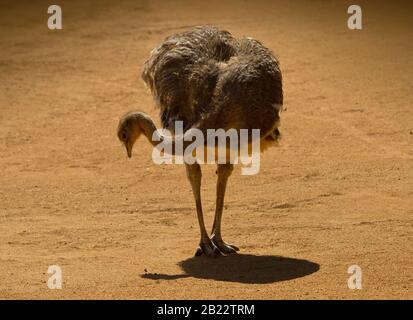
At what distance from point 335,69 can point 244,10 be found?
396cm

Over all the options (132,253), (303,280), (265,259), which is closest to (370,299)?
(303,280)

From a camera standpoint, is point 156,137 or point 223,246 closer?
point 156,137

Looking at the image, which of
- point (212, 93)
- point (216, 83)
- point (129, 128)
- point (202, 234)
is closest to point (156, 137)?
point (129, 128)

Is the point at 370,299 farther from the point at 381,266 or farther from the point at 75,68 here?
the point at 75,68

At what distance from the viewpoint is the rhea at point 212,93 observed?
745 centimetres

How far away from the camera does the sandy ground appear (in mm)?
7270

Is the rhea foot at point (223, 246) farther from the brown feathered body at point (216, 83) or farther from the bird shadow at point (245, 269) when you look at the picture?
the brown feathered body at point (216, 83)

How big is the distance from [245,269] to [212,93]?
1.39 metres

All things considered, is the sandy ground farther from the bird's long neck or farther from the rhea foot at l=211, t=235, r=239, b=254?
the bird's long neck

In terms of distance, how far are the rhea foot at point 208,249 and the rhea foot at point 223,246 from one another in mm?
54

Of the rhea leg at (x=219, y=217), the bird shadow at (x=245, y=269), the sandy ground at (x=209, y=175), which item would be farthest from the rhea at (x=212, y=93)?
the sandy ground at (x=209, y=175)

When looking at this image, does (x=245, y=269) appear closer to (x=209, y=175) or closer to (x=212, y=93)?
(x=212, y=93)

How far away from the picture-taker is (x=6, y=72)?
14.4m

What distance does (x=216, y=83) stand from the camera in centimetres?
768
